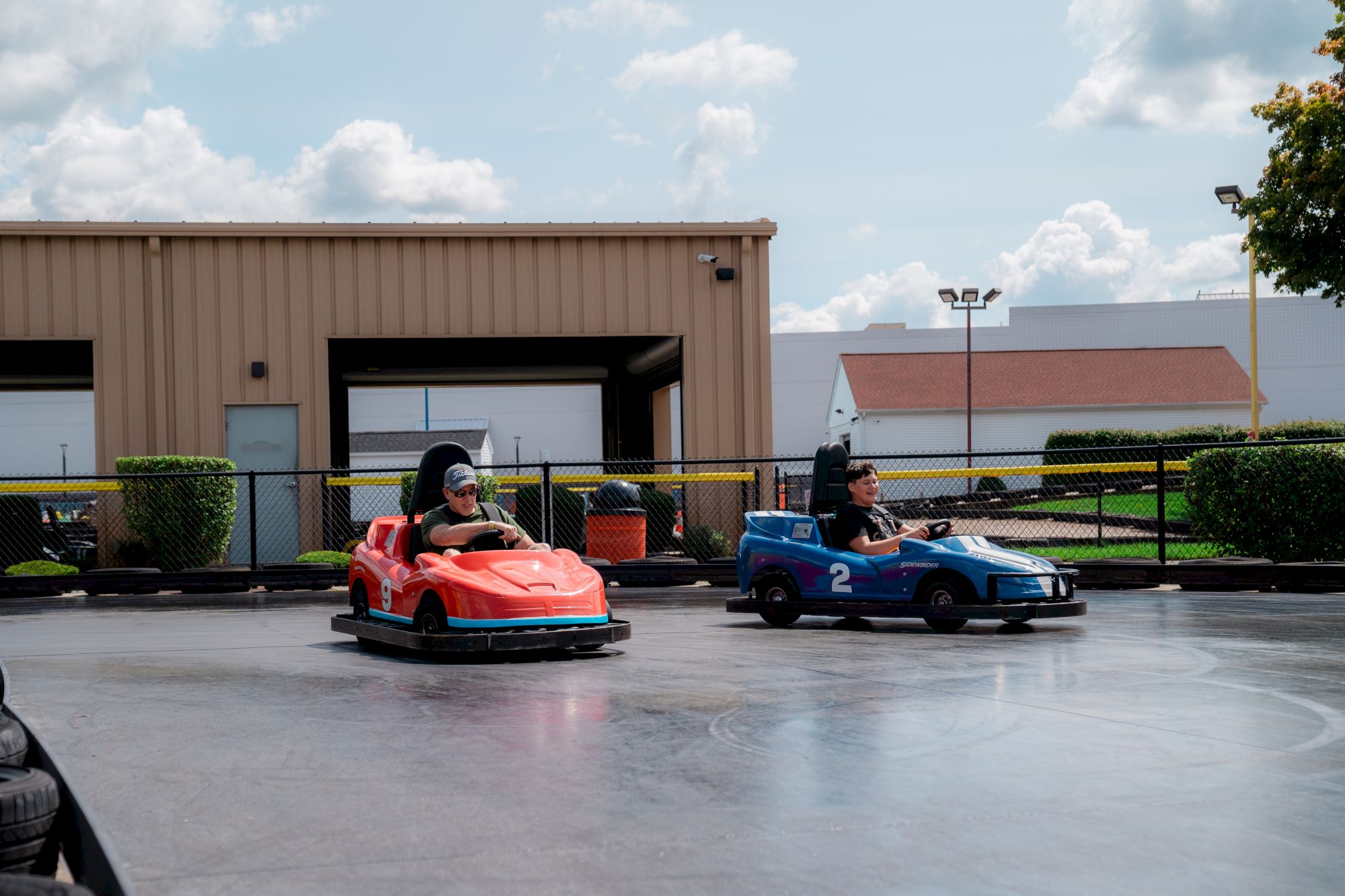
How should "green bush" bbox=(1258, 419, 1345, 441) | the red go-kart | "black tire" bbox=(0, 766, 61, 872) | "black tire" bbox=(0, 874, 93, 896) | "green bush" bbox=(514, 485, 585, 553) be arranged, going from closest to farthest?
"black tire" bbox=(0, 874, 93, 896) → "black tire" bbox=(0, 766, 61, 872) → the red go-kart → "green bush" bbox=(514, 485, 585, 553) → "green bush" bbox=(1258, 419, 1345, 441)

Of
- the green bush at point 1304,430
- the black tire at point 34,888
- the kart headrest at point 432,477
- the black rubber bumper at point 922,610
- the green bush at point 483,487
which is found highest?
the green bush at point 1304,430

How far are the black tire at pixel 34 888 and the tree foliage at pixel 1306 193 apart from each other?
2588 centimetres

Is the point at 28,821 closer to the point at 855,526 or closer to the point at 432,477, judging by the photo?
the point at 432,477

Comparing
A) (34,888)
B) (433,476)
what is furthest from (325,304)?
(34,888)

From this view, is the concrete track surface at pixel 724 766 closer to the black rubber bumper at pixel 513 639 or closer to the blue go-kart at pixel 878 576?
the black rubber bumper at pixel 513 639

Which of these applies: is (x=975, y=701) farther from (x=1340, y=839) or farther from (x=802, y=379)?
(x=802, y=379)

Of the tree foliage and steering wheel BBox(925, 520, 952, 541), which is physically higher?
the tree foliage

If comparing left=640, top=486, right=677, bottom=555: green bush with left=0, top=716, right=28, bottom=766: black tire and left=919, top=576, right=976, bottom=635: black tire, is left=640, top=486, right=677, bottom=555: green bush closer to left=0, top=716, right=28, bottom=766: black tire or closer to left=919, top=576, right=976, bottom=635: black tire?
left=919, top=576, right=976, bottom=635: black tire

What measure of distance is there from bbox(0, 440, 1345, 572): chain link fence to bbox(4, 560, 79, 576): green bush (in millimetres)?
970

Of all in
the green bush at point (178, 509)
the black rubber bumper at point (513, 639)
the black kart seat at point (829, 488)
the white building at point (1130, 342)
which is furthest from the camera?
the white building at point (1130, 342)

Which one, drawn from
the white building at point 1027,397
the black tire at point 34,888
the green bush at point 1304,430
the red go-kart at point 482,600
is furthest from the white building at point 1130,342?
the black tire at point 34,888

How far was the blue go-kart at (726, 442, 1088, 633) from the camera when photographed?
33.1 feet

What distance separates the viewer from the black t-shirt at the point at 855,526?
35.5ft

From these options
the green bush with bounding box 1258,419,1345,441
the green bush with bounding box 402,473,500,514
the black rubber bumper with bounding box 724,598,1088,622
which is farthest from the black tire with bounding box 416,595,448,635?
the green bush with bounding box 1258,419,1345,441
